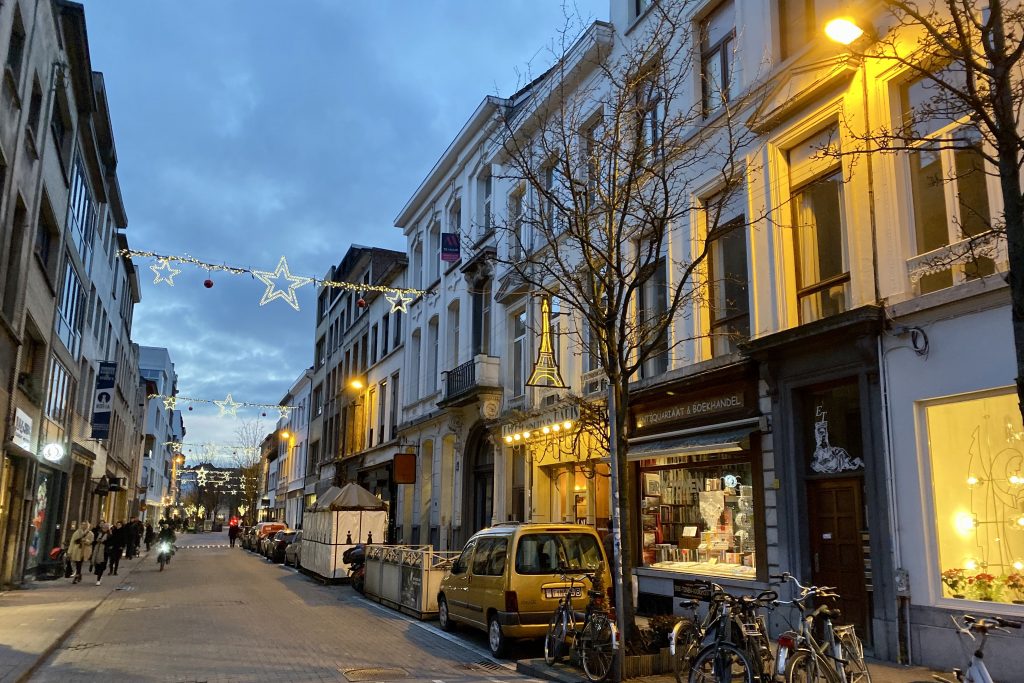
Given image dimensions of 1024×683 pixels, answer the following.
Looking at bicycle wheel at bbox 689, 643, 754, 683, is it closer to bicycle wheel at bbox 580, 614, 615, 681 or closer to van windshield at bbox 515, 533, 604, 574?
bicycle wheel at bbox 580, 614, 615, 681

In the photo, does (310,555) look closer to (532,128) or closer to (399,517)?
(399,517)

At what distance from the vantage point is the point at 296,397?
223 feet

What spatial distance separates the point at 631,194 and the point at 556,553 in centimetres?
646

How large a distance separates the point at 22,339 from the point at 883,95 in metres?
18.3

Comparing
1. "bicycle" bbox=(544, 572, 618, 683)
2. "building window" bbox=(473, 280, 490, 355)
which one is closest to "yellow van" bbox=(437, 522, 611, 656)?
"bicycle" bbox=(544, 572, 618, 683)

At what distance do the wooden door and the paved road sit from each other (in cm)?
467

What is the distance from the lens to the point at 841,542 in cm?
1141

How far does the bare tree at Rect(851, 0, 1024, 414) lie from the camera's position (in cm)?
591

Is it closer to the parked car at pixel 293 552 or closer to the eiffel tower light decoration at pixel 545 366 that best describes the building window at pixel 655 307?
the eiffel tower light decoration at pixel 545 366

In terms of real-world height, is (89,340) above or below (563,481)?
above

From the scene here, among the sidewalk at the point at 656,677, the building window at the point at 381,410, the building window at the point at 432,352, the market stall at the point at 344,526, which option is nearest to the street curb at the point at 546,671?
the sidewalk at the point at 656,677

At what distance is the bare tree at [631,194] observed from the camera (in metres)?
10.6

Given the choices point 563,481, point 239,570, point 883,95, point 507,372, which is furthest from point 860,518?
point 239,570

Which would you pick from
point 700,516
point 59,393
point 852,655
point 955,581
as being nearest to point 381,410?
point 59,393
